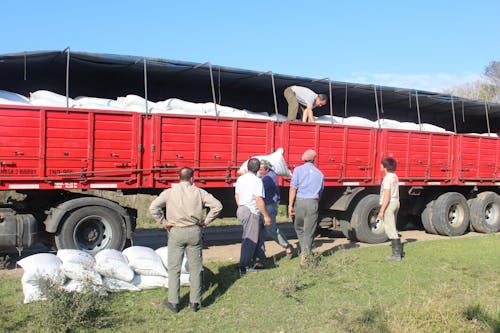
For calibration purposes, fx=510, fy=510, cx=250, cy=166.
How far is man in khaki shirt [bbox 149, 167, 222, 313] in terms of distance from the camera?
5395mm

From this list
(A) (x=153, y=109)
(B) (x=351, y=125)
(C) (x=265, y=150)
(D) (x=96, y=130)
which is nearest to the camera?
(D) (x=96, y=130)

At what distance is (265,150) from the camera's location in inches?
370

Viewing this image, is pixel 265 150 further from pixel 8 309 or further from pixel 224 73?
pixel 8 309

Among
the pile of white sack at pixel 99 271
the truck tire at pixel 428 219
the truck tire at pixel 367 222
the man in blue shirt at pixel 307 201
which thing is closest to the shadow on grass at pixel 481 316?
the man in blue shirt at pixel 307 201

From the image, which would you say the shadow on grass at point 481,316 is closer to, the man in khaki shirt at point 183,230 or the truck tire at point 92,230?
the man in khaki shirt at point 183,230

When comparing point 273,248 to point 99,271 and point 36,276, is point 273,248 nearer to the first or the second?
point 99,271

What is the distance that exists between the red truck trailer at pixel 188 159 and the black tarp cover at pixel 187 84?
0.16 feet

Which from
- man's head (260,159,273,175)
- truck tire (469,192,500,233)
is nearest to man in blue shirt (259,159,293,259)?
man's head (260,159,273,175)

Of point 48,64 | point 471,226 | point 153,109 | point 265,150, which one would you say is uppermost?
point 48,64

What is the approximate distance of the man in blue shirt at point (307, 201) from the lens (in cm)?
737

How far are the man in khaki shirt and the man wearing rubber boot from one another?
11.8 feet

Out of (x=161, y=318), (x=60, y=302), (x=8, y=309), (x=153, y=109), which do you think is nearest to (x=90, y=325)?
(x=60, y=302)

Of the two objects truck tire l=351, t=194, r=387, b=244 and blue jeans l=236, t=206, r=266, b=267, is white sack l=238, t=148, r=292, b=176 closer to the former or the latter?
blue jeans l=236, t=206, r=266, b=267

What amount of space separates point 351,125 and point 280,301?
5734 mm
